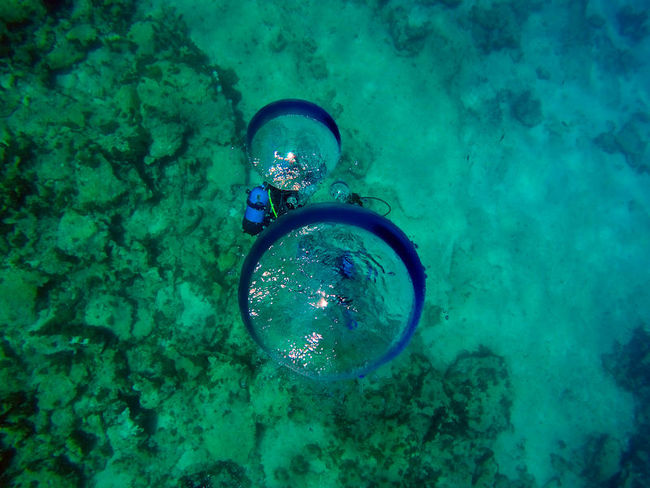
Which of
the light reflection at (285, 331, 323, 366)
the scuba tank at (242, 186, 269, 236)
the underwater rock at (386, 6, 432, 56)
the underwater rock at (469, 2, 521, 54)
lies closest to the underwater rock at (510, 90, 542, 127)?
the underwater rock at (469, 2, 521, 54)

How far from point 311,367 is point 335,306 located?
73cm

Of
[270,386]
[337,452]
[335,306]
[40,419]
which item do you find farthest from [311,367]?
[40,419]

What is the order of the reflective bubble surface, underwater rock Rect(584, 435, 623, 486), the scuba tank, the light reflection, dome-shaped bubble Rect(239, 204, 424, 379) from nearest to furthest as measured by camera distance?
dome-shaped bubble Rect(239, 204, 424, 379), the light reflection, the scuba tank, the reflective bubble surface, underwater rock Rect(584, 435, 623, 486)

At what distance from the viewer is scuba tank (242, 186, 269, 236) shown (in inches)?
151

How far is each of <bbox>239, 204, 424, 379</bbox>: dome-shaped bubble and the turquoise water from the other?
1627 mm

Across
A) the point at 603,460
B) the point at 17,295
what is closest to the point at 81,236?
the point at 17,295

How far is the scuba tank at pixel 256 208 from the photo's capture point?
12.6ft

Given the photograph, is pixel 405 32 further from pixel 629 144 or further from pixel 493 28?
pixel 629 144

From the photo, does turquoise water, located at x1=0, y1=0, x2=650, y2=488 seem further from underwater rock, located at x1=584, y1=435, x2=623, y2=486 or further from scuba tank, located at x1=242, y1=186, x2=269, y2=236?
scuba tank, located at x1=242, y1=186, x2=269, y2=236

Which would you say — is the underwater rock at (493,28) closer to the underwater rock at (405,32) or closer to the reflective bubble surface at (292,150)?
the underwater rock at (405,32)

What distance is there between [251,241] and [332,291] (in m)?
2.40

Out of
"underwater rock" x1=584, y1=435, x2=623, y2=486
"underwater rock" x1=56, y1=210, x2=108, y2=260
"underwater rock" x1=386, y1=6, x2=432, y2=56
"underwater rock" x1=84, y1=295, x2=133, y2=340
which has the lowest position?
"underwater rock" x1=84, y1=295, x2=133, y2=340

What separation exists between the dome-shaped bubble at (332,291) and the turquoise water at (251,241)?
5.34 feet

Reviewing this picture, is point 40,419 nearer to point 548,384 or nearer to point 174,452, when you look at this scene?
point 174,452
